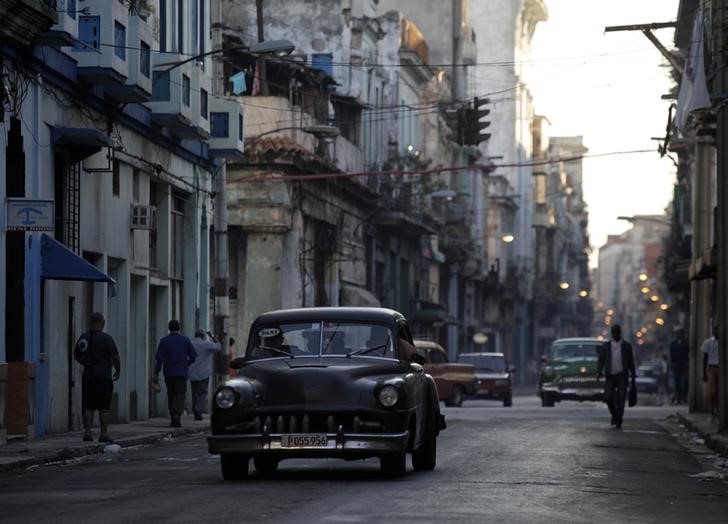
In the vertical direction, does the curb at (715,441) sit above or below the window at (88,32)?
below

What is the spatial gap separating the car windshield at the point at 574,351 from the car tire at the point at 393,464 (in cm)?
3304

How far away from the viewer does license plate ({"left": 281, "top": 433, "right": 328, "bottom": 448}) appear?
1678 cm

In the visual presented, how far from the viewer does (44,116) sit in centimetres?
2780

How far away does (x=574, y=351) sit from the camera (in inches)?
2003

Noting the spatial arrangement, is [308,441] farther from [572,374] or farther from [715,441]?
[572,374]

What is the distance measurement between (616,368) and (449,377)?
66.2ft

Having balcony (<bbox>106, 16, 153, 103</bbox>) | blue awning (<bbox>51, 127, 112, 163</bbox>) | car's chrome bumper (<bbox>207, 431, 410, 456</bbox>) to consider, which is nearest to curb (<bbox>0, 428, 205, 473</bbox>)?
car's chrome bumper (<bbox>207, 431, 410, 456</bbox>)

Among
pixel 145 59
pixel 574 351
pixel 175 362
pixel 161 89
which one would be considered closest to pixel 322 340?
pixel 175 362

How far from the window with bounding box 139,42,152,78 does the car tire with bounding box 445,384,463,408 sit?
2254cm

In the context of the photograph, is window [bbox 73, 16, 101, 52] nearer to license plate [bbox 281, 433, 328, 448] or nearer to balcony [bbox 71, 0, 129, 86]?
balcony [bbox 71, 0, 129, 86]

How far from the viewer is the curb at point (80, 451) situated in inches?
800

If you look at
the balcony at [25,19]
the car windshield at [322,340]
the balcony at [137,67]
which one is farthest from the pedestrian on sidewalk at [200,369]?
the car windshield at [322,340]

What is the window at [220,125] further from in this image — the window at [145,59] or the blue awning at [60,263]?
the blue awning at [60,263]

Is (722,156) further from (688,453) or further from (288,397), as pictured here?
(288,397)
